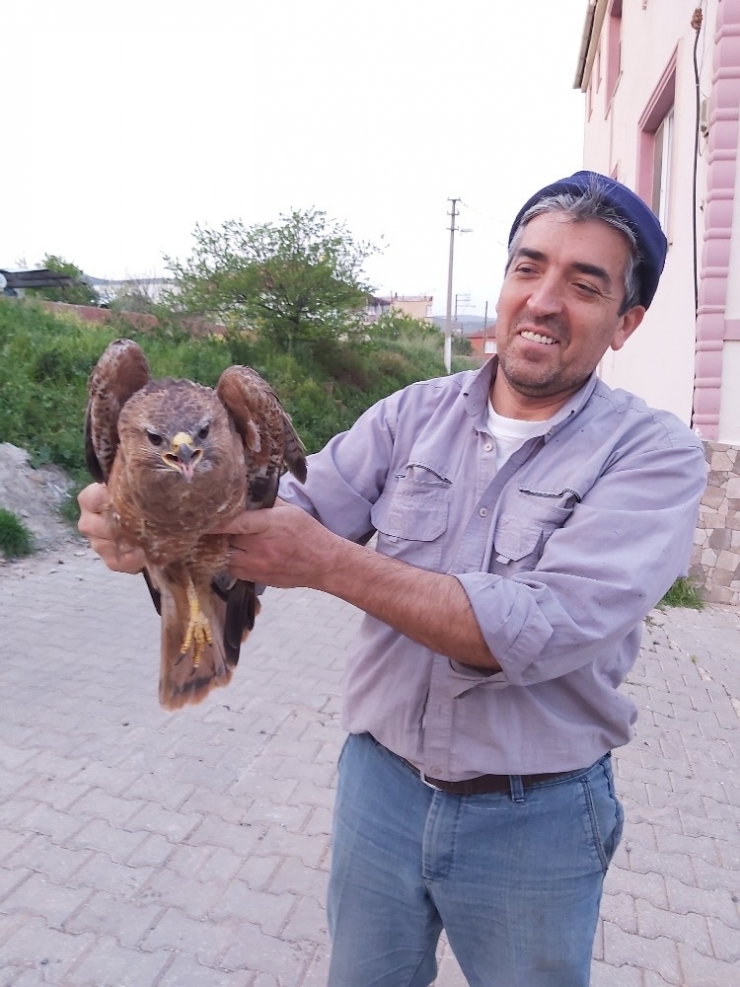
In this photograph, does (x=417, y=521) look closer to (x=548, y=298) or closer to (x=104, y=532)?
(x=548, y=298)

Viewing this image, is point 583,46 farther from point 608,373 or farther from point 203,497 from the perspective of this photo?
point 203,497

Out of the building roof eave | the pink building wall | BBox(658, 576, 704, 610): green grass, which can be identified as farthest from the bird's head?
the building roof eave

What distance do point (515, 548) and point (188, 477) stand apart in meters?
0.90

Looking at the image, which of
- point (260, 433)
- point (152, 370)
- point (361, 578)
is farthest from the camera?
point (152, 370)

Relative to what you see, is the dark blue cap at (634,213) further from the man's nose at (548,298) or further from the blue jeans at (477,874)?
the blue jeans at (477,874)

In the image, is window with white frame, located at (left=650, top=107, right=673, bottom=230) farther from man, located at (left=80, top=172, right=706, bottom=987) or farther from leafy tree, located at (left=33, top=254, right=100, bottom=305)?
leafy tree, located at (left=33, top=254, right=100, bottom=305)

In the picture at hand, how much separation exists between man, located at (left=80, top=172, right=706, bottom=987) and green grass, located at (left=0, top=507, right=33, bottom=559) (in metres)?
6.39

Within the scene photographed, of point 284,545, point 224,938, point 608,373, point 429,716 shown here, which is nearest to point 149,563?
point 284,545

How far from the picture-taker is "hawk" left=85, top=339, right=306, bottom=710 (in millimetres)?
2141

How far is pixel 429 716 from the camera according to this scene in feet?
6.05

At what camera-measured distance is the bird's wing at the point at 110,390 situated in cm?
237

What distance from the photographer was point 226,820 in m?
3.82

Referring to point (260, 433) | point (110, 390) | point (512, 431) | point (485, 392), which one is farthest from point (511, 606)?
point (110, 390)

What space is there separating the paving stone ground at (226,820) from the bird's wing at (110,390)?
1.99 meters
